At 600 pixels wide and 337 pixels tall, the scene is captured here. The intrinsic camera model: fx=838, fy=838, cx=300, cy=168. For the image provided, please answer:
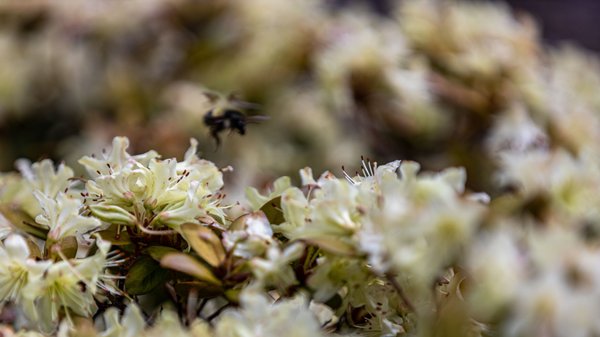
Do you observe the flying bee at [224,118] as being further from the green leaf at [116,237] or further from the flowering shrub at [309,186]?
the green leaf at [116,237]

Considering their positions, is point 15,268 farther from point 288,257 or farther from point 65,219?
point 288,257

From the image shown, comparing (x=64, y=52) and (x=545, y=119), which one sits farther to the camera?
(x=64, y=52)

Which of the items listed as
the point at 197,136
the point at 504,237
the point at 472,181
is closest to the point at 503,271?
the point at 504,237

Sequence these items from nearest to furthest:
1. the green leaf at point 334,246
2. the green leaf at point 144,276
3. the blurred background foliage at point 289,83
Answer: the green leaf at point 334,246
the green leaf at point 144,276
the blurred background foliage at point 289,83

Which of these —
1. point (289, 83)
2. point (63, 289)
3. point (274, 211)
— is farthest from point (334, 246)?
point (289, 83)

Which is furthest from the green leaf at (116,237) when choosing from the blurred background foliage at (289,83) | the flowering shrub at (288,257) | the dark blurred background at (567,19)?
the dark blurred background at (567,19)

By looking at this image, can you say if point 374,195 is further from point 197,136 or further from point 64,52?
point 64,52
